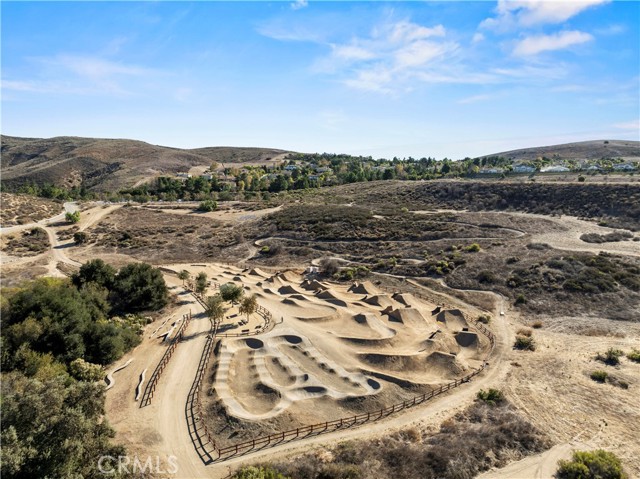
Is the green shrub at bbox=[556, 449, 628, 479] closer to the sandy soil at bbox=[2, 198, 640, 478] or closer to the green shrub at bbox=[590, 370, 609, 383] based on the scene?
the sandy soil at bbox=[2, 198, 640, 478]

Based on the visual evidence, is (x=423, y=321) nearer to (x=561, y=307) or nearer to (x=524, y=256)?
(x=561, y=307)

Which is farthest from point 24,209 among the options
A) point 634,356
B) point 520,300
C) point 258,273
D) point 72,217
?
point 634,356

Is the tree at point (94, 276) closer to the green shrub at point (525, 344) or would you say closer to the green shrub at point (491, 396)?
the green shrub at point (491, 396)

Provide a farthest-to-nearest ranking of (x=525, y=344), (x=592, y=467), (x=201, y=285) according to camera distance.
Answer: (x=201, y=285) < (x=525, y=344) < (x=592, y=467)

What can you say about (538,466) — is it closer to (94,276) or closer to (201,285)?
(201,285)

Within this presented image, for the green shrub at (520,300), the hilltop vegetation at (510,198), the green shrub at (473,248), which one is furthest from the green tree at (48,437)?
the hilltop vegetation at (510,198)

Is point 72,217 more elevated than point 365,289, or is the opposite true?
point 72,217

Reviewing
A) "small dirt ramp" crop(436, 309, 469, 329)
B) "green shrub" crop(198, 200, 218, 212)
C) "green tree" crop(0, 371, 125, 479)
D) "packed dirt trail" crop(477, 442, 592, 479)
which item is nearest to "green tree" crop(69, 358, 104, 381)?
"green tree" crop(0, 371, 125, 479)
